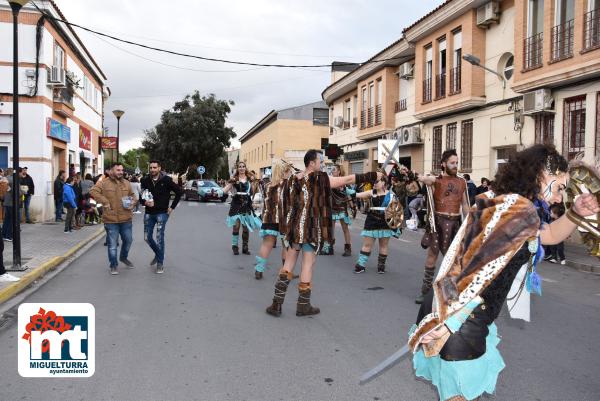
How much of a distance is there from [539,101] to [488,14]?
423 centimetres

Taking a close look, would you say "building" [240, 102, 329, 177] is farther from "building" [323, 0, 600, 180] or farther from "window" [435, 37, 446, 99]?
"window" [435, 37, 446, 99]

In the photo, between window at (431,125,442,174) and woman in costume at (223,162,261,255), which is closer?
woman in costume at (223,162,261,255)

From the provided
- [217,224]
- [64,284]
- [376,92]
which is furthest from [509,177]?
[376,92]

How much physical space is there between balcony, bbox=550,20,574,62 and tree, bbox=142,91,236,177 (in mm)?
38758

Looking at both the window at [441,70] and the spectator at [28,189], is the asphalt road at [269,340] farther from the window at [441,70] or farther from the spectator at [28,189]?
the window at [441,70]

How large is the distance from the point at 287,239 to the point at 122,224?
4242 millimetres

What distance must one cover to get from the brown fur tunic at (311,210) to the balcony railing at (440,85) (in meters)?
15.7

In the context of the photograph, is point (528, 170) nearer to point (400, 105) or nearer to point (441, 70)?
point (441, 70)

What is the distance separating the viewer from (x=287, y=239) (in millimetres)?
5703

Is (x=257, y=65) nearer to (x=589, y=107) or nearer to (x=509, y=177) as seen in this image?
(x=589, y=107)

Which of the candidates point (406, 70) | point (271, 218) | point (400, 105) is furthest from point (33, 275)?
point (400, 105)

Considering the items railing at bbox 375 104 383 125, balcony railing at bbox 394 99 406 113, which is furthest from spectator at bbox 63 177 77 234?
railing at bbox 375 104 383 125

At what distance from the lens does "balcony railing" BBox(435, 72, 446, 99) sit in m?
20.1

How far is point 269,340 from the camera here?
5047mm
